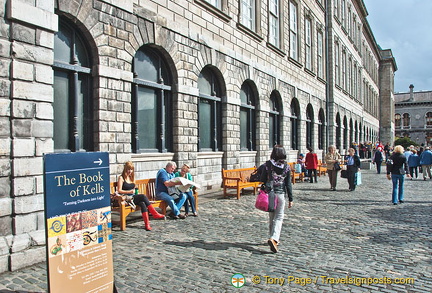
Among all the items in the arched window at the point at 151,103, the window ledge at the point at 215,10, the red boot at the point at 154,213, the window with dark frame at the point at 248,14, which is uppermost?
the window with dark frame at the point at 248,14

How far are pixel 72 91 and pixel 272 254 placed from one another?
5067 millimetres

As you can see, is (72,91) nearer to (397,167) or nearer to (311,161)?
(397,167)

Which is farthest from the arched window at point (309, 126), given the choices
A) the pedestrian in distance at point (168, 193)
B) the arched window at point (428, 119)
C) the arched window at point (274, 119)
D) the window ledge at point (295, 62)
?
the arched window at point (428, 119)

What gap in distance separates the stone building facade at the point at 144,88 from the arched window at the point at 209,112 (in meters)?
0.04

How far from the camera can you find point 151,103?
32.0 feet

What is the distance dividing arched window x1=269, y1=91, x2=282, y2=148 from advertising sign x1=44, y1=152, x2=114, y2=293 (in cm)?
1417

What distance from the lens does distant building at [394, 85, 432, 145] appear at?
88938mm

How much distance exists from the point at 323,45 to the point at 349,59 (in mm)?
10292

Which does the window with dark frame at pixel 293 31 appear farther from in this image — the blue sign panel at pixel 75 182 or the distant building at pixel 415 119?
the distant building at pixel 415 119

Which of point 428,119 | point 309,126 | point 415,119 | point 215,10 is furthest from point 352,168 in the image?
point 428,119

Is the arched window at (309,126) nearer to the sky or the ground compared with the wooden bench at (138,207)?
nearer to the sky

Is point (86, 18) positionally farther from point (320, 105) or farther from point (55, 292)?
point (320, 105)

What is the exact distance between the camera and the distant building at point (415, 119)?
292ft

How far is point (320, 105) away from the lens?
2498cm
